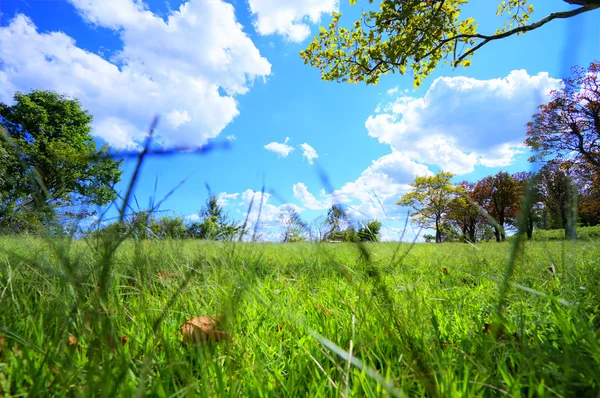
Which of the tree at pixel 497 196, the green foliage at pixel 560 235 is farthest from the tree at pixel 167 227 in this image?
the tree at pixel 497 196

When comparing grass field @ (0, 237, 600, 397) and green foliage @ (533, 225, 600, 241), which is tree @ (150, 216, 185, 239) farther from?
green foliage @ (533, 225, 600, 241)

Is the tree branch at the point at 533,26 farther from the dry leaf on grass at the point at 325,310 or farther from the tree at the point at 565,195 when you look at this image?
the dry leaf on grass at the point at 325,310

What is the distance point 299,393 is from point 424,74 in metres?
8.58

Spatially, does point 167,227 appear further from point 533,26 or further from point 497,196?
point 497,196

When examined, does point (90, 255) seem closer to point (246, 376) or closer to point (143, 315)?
point (143, 315)

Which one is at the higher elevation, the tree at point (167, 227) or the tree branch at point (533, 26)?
the tree branch at point (533, 26)

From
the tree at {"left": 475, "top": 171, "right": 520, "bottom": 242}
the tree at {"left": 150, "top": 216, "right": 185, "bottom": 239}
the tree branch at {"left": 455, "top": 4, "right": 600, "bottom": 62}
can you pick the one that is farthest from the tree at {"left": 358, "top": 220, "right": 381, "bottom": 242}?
the tree at {"left": 475, "top": 171, "right": 520, "bottom": 242}

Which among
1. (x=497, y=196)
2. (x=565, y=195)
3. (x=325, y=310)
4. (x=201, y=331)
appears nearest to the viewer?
(x=201, y=331)

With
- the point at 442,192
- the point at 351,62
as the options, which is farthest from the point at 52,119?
the point at 442,192

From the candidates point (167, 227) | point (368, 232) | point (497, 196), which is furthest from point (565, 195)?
point (497, 196)

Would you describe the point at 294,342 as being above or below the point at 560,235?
below

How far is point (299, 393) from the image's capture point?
3.27ft

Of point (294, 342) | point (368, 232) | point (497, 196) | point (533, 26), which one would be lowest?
point (294, 342)

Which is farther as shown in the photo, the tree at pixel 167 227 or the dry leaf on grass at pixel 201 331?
the tree at pixel 167 227
